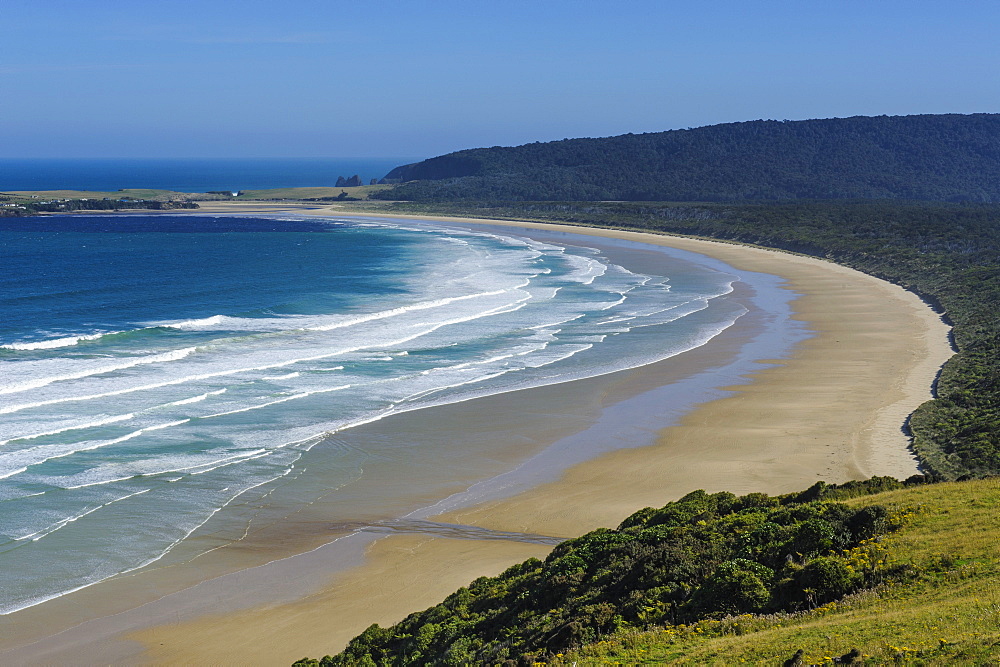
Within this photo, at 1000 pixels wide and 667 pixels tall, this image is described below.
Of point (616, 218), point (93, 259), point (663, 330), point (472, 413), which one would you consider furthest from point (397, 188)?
point (472, 413)

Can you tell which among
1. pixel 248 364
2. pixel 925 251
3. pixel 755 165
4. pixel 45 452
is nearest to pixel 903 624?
pixel 45 452

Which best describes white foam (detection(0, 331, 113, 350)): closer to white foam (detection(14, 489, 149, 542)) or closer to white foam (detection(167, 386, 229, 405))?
white foam (detection(167, 386, 229, 405))

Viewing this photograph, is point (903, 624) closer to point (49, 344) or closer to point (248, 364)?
point (248, 364)

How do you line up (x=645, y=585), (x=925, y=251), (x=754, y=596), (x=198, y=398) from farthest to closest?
1. (x=925, y=251)
2. (x=198, y=398)
3. (x=645, y=585)
4. (x=754, y=596)

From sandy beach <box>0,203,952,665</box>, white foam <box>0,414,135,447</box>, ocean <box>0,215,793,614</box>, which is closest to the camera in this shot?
sandy beach <box>0,203,952,665</box>

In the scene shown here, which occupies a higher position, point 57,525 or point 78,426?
point 78,426

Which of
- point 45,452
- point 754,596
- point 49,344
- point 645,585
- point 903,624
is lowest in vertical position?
point 45,452

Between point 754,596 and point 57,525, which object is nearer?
Result: point 754,596

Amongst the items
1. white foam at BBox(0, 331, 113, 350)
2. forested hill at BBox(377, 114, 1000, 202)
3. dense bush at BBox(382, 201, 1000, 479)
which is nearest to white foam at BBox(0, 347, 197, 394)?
white foam at BBox(0, 331, 113, 350)
